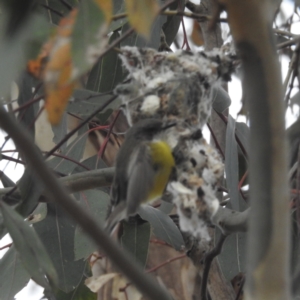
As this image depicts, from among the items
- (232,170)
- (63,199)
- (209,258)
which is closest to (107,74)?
(232,170)

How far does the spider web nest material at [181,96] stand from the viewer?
1.45 m

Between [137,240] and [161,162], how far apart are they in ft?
1.43

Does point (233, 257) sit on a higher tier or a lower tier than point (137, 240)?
lower

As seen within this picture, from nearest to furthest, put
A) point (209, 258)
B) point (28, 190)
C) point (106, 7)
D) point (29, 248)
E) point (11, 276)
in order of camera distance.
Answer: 1. point (106, 7)
2. point (29, 248)
3. point (209, 258)
4. point (28, 190)
5. point (11, 276)

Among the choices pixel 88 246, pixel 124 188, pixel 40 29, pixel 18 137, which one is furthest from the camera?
pixel 88 246

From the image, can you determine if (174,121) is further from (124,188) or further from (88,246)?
(88,246)

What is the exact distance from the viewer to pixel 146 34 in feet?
2.60

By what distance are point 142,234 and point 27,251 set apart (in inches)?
28.9

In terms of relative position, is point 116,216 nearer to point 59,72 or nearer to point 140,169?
point 140,169

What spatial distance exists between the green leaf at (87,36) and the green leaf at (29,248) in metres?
0.50

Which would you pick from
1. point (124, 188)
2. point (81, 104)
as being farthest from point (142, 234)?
point (81, 104)

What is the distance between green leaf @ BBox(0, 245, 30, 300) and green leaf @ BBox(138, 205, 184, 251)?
408mm

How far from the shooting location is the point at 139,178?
4.84 feet

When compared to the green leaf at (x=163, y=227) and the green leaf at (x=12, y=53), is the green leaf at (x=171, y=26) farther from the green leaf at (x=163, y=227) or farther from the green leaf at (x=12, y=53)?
the green leaf at (x=12, y=53)
